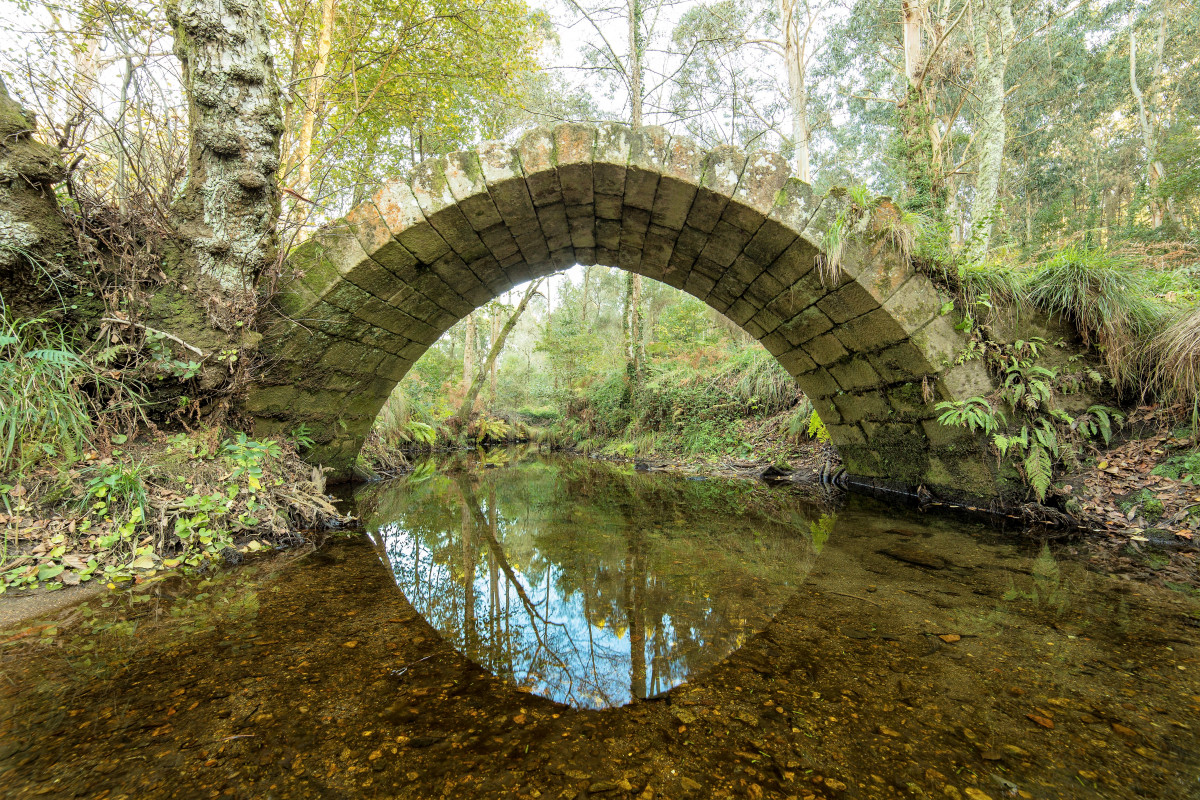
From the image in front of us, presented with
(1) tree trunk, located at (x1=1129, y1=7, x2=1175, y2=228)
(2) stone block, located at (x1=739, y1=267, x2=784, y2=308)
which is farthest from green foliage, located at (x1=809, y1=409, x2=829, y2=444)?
(1) tree trunk, located at (x1=1129, y1=7, x2=1175, y2=228)

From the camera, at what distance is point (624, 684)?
1.40 m

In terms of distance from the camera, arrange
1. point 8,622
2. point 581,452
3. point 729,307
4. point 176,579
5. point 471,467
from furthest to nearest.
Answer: point 581,452
point 471,467
point 729,307
point 176,579
point 8,622

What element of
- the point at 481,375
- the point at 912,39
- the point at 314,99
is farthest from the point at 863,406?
the point at 481,375

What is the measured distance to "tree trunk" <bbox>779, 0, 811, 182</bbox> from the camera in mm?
10383

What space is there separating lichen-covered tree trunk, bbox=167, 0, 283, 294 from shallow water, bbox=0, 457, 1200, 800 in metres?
2.30

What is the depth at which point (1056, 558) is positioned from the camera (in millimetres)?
2529

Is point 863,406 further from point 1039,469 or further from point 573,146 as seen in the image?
point 573,146

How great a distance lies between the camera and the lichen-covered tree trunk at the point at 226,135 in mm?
3115

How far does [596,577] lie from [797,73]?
43.0 ft

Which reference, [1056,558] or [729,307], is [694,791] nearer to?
[1056,558]

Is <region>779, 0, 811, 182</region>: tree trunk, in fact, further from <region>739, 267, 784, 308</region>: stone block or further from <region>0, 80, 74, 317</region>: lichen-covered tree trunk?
<region>0, 80, 74, 317</region>: lichen-covered tree trunk

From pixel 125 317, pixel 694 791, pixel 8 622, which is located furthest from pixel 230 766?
pixel 125 317

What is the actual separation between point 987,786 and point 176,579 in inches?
128

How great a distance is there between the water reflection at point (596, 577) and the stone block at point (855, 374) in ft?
4.74
